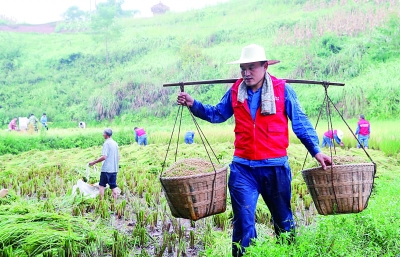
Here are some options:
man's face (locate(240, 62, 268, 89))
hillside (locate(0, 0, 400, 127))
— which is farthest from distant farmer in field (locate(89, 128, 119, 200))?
hillside (locate(0, 0, 400, 127))

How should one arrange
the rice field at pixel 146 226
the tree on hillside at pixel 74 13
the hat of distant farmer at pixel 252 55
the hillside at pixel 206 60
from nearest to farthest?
1. the hat of distant farmer at pixel 252 55
2. the rice field at pixel 146 226
3. the hillside at pixel 206 60
4. the tree on hillside at pixel 74 13

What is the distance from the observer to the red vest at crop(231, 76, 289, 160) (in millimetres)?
3264

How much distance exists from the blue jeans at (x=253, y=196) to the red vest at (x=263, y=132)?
110 mm

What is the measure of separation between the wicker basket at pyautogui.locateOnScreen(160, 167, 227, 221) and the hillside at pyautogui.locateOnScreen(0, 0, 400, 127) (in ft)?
46.4

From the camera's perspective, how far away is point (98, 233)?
4.26 meters

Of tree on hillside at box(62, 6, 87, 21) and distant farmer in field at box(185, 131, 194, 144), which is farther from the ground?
tree on hillside at box(62, 6, 87, 21)

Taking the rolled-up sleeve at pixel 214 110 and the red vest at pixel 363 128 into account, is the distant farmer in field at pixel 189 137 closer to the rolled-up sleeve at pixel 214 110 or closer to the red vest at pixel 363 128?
the red vest at pixel 363 128

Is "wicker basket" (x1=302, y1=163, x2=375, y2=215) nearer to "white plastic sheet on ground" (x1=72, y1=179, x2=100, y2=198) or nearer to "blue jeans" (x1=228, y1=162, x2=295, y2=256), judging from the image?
"blue jeans" (x1=228, y1=162, x2=295, y2=256)

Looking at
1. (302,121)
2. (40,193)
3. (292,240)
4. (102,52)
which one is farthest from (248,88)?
(102,52)

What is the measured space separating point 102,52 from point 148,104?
9.97m

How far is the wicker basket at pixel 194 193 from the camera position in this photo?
3174mm

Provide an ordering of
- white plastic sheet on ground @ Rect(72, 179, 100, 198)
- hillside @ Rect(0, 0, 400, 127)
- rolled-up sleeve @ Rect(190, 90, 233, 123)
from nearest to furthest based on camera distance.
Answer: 1. rolled-up sleeve @ Rect(190, 90, 233, 123)
2. white plastic sheet on ground @ Rect(72, 179, 100, 198)
3. hillside @ Rect(0, 0, 400, 127)

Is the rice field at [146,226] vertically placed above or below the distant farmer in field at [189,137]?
above

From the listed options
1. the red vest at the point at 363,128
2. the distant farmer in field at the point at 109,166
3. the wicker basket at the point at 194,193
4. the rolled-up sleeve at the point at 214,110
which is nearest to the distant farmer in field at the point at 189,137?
the red vest at the point at 363,128
